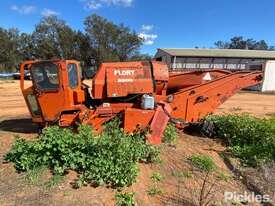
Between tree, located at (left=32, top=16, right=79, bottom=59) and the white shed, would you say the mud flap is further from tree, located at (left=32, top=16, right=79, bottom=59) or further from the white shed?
tree, located at (left=32, top=16, right=79, bottom=59)

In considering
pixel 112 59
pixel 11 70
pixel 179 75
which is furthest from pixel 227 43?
pixel 179 75

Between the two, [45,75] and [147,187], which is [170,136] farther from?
[45,75]

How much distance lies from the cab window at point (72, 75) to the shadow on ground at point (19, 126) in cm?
220

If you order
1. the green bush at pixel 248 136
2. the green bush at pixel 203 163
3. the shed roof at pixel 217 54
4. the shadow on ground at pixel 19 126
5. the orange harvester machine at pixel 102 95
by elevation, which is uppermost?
the shed roof at pixel 217 54

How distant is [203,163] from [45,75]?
395 centimetres

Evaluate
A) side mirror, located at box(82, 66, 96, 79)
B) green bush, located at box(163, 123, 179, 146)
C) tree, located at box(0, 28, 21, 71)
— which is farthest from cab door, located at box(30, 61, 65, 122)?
tree, located at box(0, 28, 21, 71)

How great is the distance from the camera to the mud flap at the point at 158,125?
7055 millimetres

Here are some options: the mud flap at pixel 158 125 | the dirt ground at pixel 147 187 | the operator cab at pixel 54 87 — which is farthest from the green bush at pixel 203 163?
the operator cab at pixel 54 87

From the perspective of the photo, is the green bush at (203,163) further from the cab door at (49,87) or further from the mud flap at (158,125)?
the cab door at (49,87)

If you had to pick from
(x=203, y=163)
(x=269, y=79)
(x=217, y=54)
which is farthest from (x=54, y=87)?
(x=217, y=54)

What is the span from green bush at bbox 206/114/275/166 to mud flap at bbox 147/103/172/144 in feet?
5.66

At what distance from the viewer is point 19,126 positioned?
9844 mm

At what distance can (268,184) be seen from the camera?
5.81m

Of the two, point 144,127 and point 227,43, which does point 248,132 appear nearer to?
point 144,127
